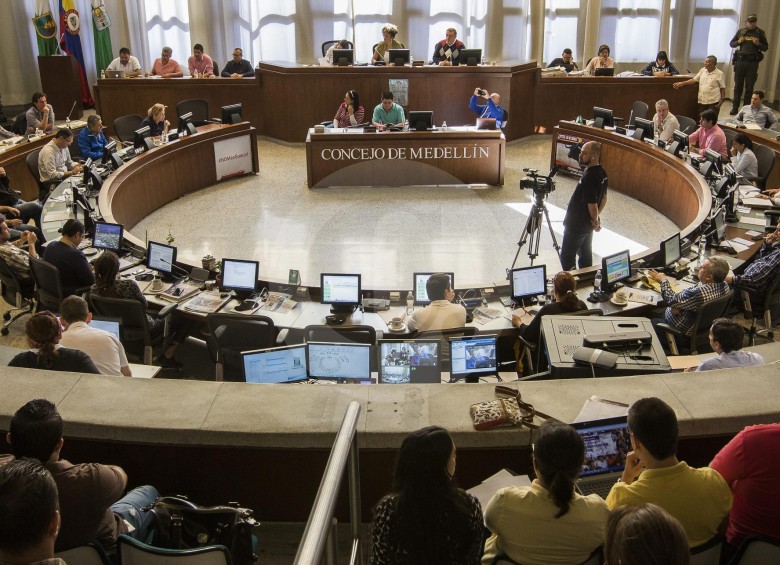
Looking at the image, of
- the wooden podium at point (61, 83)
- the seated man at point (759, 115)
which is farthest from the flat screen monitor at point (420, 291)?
the wooden podium at point (61, 83)

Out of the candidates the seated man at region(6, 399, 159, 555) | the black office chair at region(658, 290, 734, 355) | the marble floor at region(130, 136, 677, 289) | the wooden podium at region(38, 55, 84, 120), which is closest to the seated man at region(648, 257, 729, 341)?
the black office chair at region(658, 290, 734, 355)

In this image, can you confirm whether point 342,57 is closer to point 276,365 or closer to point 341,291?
point 341,291

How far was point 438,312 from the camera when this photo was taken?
5.46 meters

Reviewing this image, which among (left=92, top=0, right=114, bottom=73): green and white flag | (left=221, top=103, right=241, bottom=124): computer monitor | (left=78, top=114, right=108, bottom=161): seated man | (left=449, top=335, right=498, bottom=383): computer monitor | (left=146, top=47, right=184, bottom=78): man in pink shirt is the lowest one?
(left=449, top=335, right=498, bottom=383): computer monitor

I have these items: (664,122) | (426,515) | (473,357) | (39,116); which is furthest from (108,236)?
(664,122)

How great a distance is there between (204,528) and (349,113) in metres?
9.15

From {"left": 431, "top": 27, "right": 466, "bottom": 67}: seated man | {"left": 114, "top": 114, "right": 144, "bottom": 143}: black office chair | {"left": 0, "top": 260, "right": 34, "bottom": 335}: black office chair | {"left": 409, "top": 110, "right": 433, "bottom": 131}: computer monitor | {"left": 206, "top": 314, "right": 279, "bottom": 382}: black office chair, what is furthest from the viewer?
{"left": 431, "top": 27, "right": 466, "bottom": 67}: seated man

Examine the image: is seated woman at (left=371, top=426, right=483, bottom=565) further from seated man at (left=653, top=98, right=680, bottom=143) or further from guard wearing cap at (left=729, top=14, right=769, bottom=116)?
guard wearing cap at (left=729, top=14, right=769, bottom=116)

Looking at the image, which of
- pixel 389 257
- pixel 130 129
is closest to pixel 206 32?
pixel 130 129

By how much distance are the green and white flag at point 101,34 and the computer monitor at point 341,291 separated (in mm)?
10789

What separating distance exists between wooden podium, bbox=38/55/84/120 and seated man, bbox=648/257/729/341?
11329mm

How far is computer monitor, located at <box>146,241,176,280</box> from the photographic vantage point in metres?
6.64

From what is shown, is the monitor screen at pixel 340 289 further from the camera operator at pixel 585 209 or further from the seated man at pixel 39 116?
the seated man at pixel 39 116

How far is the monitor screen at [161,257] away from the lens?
21.8ft
